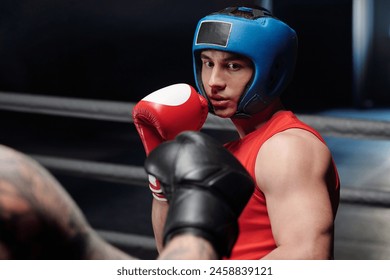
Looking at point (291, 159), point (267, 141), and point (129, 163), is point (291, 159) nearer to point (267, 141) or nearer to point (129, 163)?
point (267, 141)

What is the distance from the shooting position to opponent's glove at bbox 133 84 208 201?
5.94 feet

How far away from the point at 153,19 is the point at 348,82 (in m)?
2.29

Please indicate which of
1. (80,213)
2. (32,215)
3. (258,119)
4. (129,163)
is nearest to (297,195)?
(258,119)

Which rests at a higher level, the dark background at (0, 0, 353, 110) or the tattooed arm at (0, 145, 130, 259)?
the tattooed arm at (0, 145, 130, 259)

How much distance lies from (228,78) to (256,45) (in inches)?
3.9

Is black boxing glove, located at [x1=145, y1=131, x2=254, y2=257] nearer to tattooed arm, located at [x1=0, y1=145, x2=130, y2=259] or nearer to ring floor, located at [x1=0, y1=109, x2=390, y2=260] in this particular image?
tattooed arm, located at [x1=0, y1=145, x2=130, y2=259]

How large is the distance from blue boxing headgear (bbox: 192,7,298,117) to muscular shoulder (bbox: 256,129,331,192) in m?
0.14

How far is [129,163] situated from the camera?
18.0 ft

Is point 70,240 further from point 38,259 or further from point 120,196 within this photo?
point 120,196

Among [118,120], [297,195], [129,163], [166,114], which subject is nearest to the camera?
[297,195]

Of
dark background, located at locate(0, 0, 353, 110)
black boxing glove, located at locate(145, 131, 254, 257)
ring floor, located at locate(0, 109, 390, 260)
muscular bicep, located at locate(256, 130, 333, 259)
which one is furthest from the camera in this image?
dark background, located at locate(0, 0, 353, 110)

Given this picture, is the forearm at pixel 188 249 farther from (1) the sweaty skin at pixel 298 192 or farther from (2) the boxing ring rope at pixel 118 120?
(2) the boxing ring rope at pixel 118 120

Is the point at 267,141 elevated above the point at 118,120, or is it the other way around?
the point at 267,141

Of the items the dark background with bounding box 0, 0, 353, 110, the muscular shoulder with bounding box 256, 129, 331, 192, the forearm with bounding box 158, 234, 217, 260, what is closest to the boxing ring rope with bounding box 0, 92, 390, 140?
the muscular shoulder with bounding box 256, 129, 331, 192
